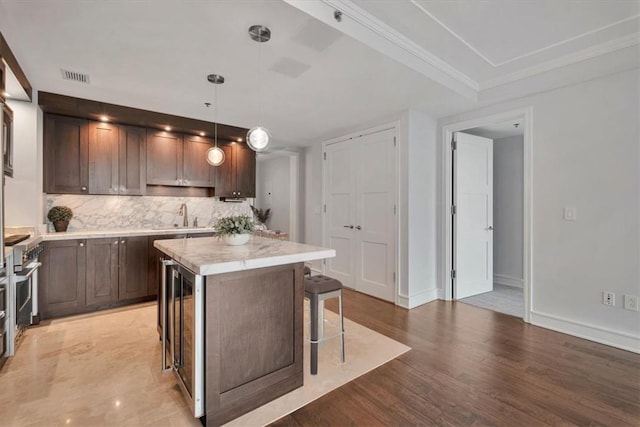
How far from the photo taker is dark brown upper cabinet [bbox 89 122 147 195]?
382 cm

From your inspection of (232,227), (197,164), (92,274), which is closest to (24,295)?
(92,274)

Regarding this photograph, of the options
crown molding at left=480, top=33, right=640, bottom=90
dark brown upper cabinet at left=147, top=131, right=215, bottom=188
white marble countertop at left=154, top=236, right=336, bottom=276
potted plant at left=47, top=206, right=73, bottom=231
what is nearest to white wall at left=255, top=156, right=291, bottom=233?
dark brown upper cabinet at left=147, top=131, right=215, bottom=188

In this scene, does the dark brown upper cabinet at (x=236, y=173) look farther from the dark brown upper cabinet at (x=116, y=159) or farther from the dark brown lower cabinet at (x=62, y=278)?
the dark brown lower cabinet at (x=62, y=278)

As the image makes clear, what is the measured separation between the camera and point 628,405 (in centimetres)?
190

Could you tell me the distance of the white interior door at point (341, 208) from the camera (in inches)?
181

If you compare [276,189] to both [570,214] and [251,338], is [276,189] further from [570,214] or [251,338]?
[251,338]

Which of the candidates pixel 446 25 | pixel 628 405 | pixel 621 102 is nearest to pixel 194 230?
pixel 446 25

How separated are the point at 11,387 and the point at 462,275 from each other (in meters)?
4.55

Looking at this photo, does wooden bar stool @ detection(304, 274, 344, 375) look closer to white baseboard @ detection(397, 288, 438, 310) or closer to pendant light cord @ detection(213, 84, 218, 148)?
white baseboard @ detection(397, 288, 438, 310)

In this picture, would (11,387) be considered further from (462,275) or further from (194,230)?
(462,275)

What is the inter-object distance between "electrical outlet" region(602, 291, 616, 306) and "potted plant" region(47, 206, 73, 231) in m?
5.90

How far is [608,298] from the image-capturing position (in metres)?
2.76

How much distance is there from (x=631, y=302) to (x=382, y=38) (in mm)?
3126

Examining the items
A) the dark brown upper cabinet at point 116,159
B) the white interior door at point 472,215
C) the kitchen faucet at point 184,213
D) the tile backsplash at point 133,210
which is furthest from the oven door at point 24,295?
the white interior door at point 472,215
